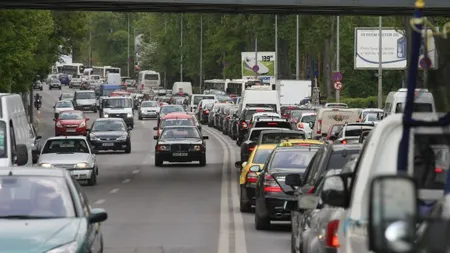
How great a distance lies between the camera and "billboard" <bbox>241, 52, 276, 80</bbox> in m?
116

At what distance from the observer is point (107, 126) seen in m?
53.9

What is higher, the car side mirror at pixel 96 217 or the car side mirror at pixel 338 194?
the car side mirror at pixel 338 194

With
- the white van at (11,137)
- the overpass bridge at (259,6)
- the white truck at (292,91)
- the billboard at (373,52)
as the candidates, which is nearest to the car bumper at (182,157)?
the overpass bridge at (259,6)

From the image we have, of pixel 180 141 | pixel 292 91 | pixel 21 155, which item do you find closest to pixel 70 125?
pixel 180 141

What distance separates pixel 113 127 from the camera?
54.0 metres

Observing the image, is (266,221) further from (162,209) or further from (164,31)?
(164,31)

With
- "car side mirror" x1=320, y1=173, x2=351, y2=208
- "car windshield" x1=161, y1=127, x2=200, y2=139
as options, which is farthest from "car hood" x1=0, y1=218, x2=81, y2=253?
"car windshield" x1=161, y1=127, x2=200, y2=139

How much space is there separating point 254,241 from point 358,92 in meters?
78.7

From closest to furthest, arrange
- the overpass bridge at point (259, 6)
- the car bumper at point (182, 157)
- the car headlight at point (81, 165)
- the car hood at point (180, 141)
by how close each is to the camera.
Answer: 1. the car headlight at point (81, 165)
2. the overpass bridge at point (259, 6)
3. the car hood at point (180, 141)
4. the car bumper at point (182, 157)

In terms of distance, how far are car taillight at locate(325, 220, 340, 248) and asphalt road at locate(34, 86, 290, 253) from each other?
8.39m

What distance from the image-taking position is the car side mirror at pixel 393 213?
5500mm

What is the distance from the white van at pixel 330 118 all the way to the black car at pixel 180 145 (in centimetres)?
411

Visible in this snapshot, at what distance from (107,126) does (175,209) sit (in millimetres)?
26400

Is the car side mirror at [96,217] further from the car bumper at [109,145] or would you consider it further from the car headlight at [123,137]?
the car headlight at [123,137]
